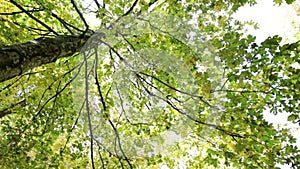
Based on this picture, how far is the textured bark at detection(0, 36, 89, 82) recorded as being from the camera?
163cm

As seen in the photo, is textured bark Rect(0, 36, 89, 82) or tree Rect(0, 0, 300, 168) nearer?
textured bark Rect(0, 36, 89, 82)

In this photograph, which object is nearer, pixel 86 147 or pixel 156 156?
pixel 156 156

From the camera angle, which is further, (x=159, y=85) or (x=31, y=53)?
(x=159, y=85)

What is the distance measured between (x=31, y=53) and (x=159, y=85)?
4.90ft

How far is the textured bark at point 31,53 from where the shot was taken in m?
1.63

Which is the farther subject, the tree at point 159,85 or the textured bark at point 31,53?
the tree at point 159,85

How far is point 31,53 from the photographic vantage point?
6.30 ft

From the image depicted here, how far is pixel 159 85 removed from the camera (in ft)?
10.3

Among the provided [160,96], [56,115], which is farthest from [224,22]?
[56,115]

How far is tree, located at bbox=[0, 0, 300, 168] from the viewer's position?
2186 mm

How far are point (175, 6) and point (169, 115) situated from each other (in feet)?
3.58

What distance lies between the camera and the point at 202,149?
3.70 m

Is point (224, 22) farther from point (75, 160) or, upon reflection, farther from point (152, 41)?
point (75, 160)

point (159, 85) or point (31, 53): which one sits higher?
point (159, 85)
